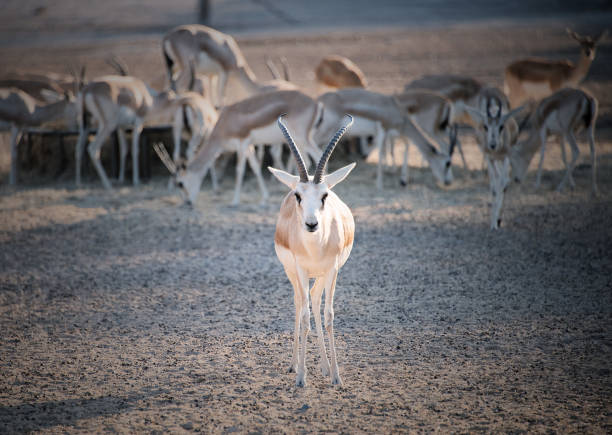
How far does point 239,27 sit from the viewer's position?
145 feet

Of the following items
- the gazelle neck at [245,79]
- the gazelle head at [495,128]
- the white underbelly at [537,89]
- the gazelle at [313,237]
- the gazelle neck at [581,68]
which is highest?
the gazelle neck at [581,68]

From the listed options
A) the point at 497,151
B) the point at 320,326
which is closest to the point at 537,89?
the point at 497,151

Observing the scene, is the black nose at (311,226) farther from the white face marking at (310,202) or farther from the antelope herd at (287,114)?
the antelope herd at (287,114)

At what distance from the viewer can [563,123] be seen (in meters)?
10.2

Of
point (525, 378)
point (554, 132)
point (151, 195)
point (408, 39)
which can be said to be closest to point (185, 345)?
point (525, 378)

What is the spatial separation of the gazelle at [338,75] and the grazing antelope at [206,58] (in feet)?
9.16

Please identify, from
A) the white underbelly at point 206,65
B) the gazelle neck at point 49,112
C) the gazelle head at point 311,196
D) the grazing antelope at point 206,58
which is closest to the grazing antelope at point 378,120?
the grazing antelope at point 206,58

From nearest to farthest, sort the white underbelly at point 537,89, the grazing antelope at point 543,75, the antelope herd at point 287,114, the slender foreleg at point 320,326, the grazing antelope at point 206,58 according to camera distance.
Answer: the slender foreleg at point 320,326, the antelope herd at point 287,114, the grazing antelope at point 206,58, the grazing antelope at point 543,75, the white underbelly at point 537,89

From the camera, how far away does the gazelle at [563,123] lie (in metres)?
10.1

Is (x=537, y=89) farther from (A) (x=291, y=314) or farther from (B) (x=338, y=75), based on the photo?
(A) (x=291, y=314)

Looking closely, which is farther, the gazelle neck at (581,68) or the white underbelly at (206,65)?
the gazelle neck at (581,68)

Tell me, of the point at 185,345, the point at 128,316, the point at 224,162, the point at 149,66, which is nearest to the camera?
the point at 185,345

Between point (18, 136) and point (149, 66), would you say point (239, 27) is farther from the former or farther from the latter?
point (18, 136)

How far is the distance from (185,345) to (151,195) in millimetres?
6045
